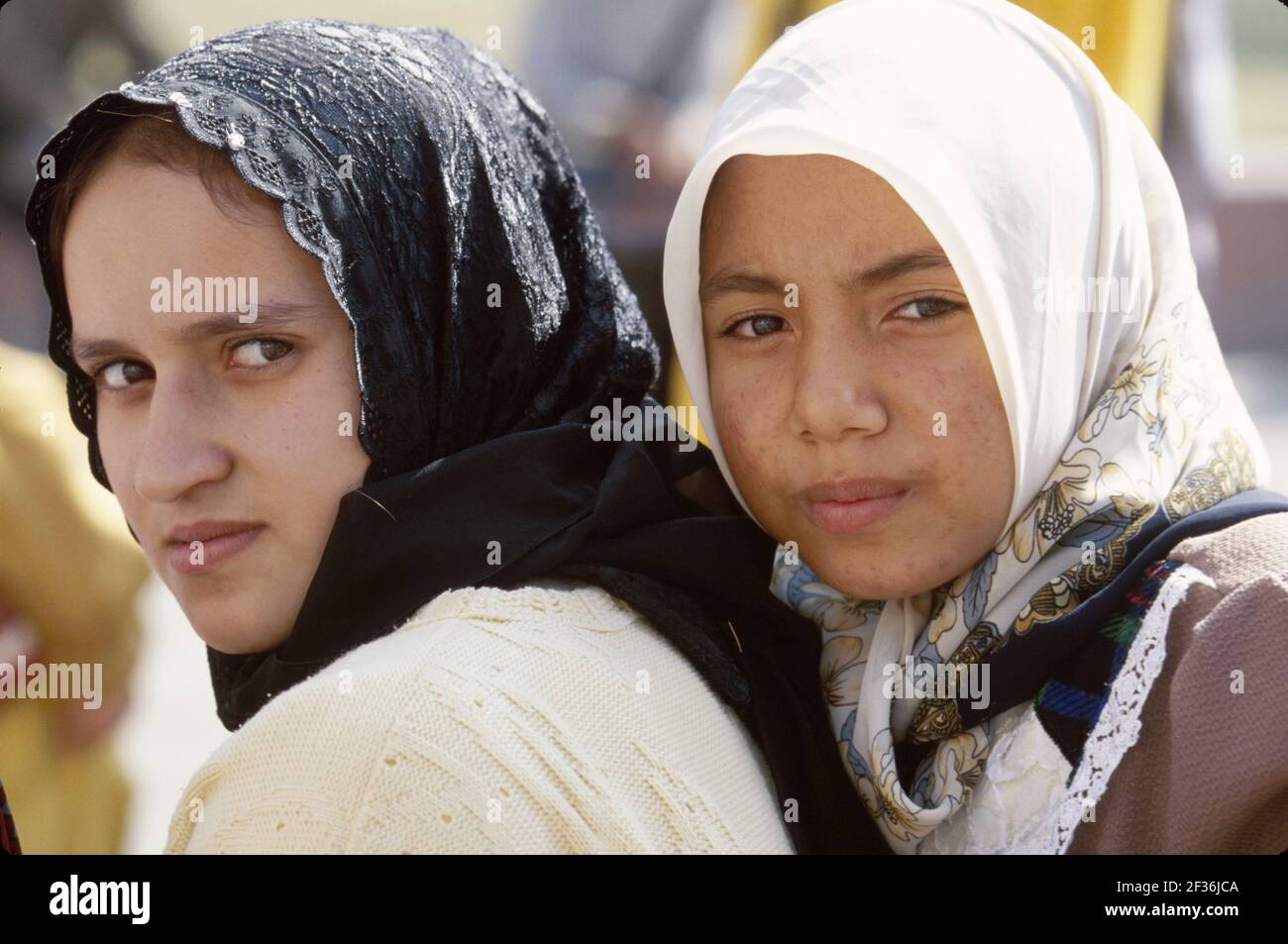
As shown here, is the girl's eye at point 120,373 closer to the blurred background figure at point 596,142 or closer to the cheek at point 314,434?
the cheek at point 314,434

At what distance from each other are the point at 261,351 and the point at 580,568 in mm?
426

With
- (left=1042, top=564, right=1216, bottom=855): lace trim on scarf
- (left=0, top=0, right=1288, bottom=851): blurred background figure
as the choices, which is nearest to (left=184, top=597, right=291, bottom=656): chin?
(left=1042, top=564, right=1216, bottom=855): lace trim on scarf

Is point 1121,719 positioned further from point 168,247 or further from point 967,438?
point 168,247

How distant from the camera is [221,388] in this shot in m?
1.43

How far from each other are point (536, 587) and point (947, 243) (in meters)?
0.60

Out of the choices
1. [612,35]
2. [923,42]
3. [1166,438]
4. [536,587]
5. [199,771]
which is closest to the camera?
[199,771]

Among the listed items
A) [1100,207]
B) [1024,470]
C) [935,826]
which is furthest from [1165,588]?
[1100,207]

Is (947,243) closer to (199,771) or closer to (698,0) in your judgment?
(199,771)

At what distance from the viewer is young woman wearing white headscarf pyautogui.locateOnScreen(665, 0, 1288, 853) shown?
1348 mm

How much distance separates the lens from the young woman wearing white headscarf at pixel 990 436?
135 centimetres

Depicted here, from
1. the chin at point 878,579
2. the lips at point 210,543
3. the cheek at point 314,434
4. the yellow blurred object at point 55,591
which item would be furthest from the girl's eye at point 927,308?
the yellow blurred object at point 55,591

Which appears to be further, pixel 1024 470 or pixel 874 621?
pixel 874 621

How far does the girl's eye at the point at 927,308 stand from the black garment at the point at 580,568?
0.34 m

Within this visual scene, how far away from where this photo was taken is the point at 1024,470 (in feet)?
5.00
